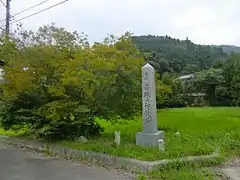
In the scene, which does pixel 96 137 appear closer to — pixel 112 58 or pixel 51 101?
pixel 51 101

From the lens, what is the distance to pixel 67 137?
11.1 meters

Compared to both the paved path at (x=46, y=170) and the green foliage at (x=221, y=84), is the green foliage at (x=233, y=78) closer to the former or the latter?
the green foliage at (x=221, y=84)

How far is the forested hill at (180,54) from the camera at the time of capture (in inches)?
1982

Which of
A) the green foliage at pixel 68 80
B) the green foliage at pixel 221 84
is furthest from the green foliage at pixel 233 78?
the green foliage at pixel 68 80

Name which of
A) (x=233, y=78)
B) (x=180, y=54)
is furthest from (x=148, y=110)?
(x=180, y=54)

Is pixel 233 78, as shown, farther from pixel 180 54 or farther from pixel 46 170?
pixel 46 170

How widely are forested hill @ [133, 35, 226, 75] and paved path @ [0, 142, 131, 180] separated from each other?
38200mm

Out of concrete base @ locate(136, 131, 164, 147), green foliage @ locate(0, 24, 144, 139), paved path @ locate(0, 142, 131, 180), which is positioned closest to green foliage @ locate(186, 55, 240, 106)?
green foliage @ locate(0, 24, 144, 139)

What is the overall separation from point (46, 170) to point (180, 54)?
A: 54554 millimetres

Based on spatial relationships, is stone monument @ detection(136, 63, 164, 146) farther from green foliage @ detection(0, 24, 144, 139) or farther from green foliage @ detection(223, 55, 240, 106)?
green foliage @ detection(223, 55, 240, 106)

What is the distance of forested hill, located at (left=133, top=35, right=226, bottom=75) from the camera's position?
50.3 meters

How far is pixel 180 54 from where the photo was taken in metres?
60.4

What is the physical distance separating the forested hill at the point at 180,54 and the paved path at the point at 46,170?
38200 mm

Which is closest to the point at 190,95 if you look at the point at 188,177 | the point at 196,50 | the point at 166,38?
the point at 166,38
